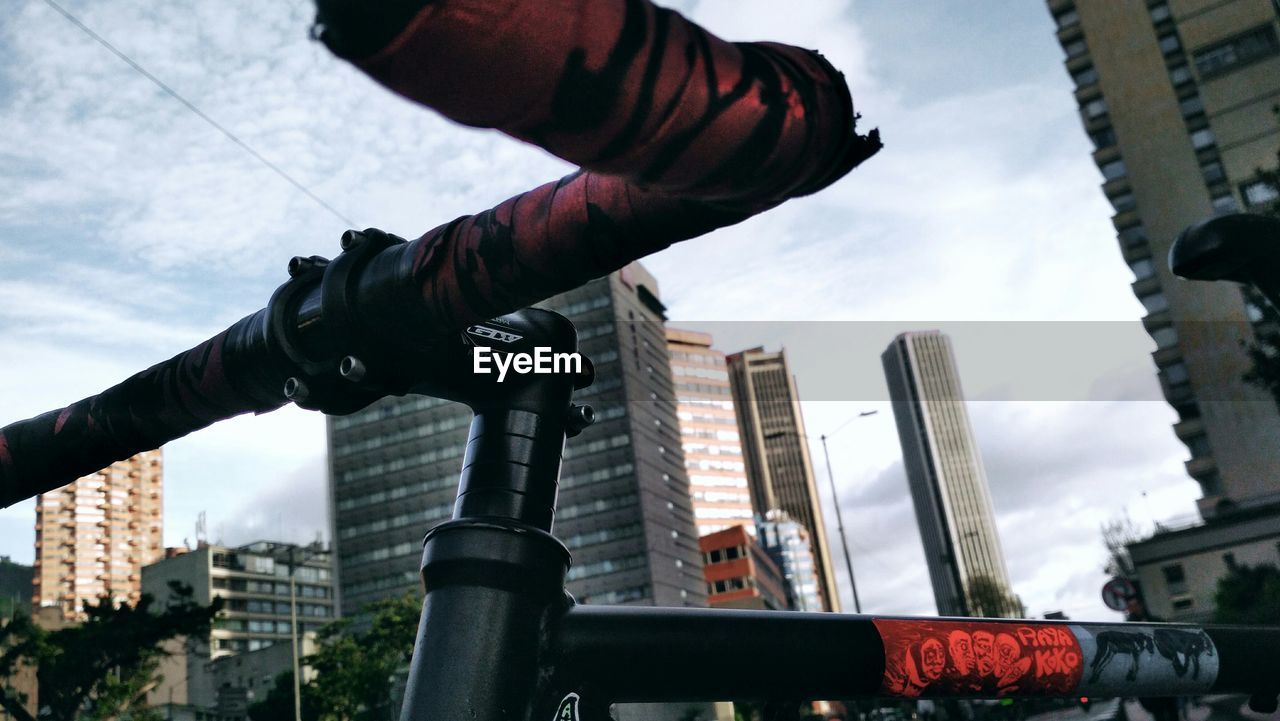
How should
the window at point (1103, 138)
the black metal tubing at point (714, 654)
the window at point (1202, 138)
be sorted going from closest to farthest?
the black metal tubing at point (714, 654) → the window at point (1202, 138) → the window at point (1103, 138)

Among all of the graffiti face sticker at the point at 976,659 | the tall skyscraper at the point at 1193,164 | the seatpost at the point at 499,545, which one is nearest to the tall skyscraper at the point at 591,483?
the tall skyscraper at the point at 1193,164

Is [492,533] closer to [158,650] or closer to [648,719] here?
[648,719]

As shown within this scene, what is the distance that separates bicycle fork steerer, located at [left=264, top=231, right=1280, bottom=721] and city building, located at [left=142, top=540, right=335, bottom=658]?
11870cm

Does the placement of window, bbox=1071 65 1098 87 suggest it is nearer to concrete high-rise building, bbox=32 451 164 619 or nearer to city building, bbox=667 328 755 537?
city building, bbox=667 328 755 537

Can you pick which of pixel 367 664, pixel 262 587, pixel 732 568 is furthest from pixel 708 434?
Result: pixel 367 664

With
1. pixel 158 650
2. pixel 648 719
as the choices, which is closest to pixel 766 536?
pixel 158 650

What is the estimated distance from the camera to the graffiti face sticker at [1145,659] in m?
2.82

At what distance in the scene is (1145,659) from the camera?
293 cm

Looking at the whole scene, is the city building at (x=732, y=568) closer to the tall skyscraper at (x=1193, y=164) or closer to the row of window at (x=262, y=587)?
the tall skyscraper at (x=1193, y=164)

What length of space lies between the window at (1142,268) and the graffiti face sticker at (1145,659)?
70645mm

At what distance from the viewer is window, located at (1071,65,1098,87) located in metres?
69.1

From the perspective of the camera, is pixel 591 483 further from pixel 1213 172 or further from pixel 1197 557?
pixel 1213 172

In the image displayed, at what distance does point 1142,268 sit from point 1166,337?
18.2 feet

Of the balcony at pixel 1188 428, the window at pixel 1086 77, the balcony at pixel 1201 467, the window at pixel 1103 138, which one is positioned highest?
the window at pixel 1086 77
